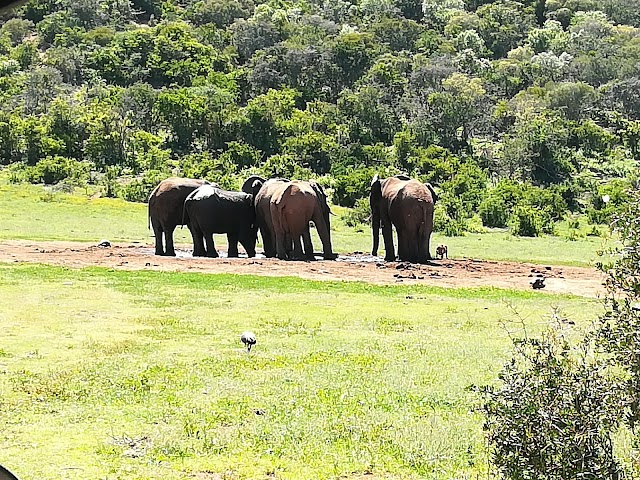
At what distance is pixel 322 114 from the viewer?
180 ft

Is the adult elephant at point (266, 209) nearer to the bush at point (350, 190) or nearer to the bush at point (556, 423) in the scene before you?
the bush at point (350, 190)

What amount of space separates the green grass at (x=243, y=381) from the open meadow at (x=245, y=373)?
0.8 inches

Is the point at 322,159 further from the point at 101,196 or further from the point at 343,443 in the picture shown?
the point at 343,443

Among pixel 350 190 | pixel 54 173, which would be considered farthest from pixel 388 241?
pixel 54 173

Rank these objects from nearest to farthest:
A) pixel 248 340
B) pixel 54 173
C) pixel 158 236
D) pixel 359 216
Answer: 1. pixel 248 340
2. pixel 158 236
3. pixel 359 216
4. pixel 54 173

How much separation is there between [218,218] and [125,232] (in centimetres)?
682

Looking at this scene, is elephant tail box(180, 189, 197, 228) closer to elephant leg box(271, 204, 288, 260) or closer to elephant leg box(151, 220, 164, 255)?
elephant leg box(151, 220, 164, 255)

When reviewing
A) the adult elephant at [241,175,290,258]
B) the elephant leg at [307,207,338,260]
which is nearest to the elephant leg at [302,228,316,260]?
the elephant leg at [307,207,338,260]

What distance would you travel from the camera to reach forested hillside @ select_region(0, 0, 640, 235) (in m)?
39.8

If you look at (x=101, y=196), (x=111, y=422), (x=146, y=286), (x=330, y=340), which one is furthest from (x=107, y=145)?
(x=111, y=422)

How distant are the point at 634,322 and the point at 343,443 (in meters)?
2.41

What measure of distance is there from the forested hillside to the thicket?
2384 centimetres

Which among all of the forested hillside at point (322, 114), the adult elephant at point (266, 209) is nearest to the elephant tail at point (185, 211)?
the adult elephant at point (266, 209)

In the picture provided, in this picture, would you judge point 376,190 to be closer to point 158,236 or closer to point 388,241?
point 388,241
